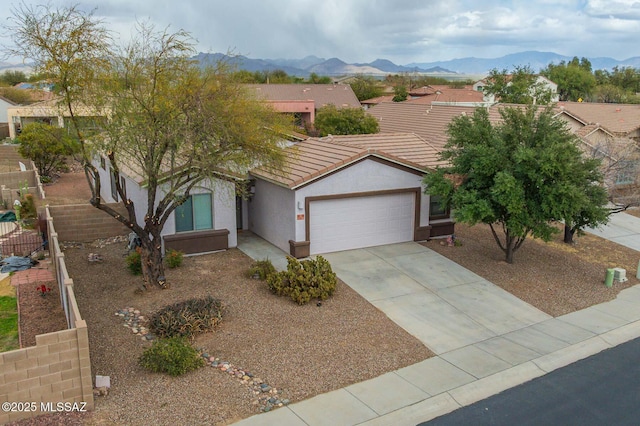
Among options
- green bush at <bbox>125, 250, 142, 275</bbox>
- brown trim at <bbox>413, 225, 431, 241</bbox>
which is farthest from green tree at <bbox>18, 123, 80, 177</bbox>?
brown trim at <bbox>413, 225, 431, 241</bbox>

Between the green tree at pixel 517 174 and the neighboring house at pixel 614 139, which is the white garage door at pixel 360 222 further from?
the neighboring house at pixel 614 139

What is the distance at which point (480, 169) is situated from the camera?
53.6 feet

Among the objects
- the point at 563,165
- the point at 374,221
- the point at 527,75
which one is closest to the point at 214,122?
the point at 374,221

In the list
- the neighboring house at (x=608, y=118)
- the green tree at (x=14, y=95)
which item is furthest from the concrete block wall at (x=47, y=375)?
the green tree at (x=14, y=95)

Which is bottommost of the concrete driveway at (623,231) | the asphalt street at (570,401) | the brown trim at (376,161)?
the asphalt street at (570,401)

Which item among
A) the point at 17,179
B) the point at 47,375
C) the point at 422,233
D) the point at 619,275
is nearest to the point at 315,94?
the point at 17,179

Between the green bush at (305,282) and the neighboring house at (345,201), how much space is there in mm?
2797

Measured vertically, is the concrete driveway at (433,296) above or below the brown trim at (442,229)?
below

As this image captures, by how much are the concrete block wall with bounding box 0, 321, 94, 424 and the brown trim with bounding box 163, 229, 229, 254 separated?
8.12 metres

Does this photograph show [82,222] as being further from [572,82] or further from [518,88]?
[572,82]

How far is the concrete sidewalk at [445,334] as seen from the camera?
9898 mm

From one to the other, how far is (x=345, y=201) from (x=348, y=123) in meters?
17.4

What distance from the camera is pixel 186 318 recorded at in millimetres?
12203

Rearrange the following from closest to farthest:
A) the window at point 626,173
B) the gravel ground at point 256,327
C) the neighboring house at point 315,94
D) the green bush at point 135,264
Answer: the gravel ground at point 256,327
the green bush at point 135,264
the window at point 626,173
the neighboring house at point 315,94
